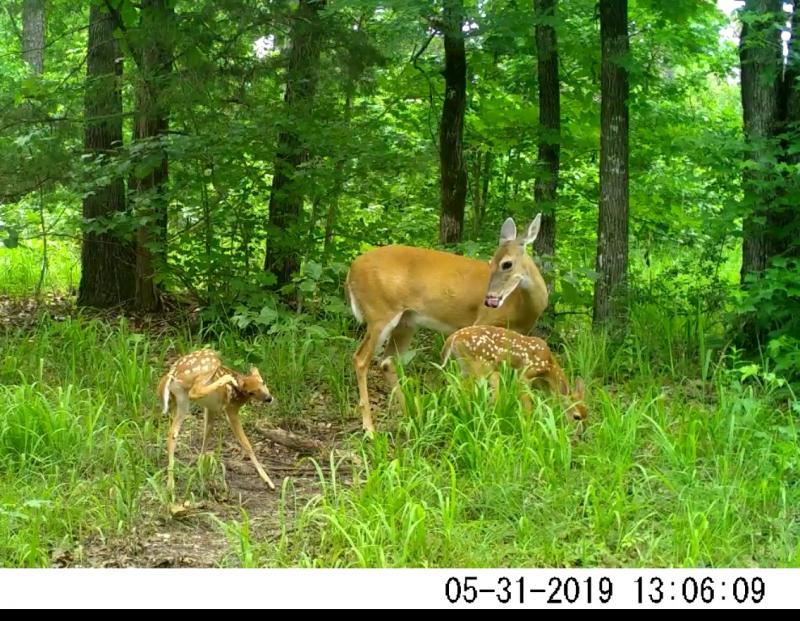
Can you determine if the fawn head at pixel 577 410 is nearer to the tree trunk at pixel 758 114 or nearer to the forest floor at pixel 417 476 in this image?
the forest floor at pixel 417 476

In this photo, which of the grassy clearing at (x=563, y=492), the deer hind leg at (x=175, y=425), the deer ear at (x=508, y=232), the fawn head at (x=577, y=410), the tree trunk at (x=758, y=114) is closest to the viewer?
the grassy clearing at (x=563, y=492)

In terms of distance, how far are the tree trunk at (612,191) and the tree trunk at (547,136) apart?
1.96 feet

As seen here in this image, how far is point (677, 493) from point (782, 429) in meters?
0.78

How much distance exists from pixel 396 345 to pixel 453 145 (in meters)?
2.30

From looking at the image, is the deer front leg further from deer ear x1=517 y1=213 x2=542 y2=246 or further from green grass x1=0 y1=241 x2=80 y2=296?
green grass x1=0 y1=241 x2=80 y2=296

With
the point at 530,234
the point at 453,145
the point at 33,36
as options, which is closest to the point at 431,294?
the point at 530,234

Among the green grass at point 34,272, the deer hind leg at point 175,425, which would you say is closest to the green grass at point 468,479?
the deer hind leg at point 175,425

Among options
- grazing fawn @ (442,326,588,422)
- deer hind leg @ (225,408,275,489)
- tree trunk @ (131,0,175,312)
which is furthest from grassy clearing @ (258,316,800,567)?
tree trunk @ (131,0,175,312)

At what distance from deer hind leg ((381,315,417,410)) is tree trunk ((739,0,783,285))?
2.25 meters

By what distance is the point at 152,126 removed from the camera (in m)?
8.77

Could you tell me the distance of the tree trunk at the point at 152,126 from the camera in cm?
764

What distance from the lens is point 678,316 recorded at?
24.1ft

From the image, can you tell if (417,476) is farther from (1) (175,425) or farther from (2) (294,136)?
(2) (294,136)

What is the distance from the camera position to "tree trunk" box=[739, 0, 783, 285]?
20.7 ft
